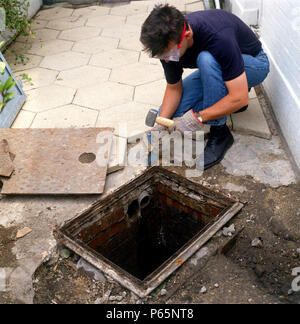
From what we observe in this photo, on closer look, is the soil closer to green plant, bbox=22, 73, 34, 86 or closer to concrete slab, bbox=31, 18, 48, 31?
green plant, bbox=22, 73, 34, 86

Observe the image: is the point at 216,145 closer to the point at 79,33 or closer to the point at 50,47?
the point at 50,47

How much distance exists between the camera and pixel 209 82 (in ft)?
7.66

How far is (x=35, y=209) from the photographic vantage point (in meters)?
2.43

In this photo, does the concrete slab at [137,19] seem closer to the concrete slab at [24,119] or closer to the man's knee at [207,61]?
the concrete slab at [24,119]

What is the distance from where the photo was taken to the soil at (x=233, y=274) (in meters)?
1.82

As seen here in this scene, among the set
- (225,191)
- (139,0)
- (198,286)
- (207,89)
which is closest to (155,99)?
(207,89)

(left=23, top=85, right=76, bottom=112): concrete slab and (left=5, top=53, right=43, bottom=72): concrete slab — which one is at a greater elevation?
(left=5, top=53, right=43, bottom=72): concrete slab

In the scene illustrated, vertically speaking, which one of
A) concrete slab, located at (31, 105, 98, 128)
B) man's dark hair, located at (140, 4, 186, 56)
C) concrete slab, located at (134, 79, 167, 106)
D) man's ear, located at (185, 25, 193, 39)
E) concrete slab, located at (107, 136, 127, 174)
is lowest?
concrete slab, located at (107, 136, 127, 174)

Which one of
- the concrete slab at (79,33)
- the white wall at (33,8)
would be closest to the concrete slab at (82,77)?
the concrete slab at (79,33)

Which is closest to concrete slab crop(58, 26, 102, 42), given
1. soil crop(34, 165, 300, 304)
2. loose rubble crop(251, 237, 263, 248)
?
soil crop(34, 165, 300, 304)

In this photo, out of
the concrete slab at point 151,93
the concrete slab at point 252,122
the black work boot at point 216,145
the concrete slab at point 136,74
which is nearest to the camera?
the black work boot at point 216,145

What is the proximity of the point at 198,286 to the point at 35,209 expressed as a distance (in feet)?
4.04

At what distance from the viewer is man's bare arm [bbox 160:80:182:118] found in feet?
8.62

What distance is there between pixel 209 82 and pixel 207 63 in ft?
0.41
